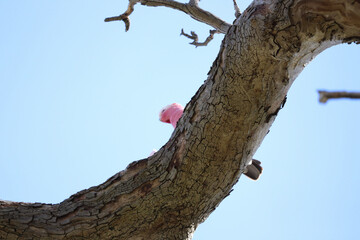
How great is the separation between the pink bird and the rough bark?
233cm

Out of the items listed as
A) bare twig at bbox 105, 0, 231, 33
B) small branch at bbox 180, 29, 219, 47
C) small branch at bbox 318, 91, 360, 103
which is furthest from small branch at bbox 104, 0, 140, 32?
small branch at bbox 318, 91, 360, 103

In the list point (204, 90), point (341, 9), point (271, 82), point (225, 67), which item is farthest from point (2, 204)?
point (341, 9)

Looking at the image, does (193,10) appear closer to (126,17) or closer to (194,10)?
(194,10)

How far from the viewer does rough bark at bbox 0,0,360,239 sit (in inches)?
87.0

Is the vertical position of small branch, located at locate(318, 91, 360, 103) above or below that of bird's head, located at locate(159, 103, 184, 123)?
below

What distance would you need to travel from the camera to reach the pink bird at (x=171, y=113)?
4992mm

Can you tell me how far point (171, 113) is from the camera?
16.7ft

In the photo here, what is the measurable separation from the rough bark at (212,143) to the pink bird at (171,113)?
2.33 metres

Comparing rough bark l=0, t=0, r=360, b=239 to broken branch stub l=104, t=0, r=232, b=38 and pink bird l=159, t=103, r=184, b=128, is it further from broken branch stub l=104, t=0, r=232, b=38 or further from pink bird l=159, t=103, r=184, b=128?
pink bird l=159, t=103, r=184, b=128

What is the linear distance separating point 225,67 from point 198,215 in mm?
995

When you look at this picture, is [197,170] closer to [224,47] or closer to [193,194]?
[193,194]

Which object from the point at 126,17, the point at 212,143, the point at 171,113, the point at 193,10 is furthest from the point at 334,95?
the point at 171,113

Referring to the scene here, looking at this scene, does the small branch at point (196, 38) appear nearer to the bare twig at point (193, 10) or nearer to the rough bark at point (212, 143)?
the bare twig at point (193, 10)

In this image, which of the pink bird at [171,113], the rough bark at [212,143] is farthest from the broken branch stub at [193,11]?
the rough bark at [212,143]
